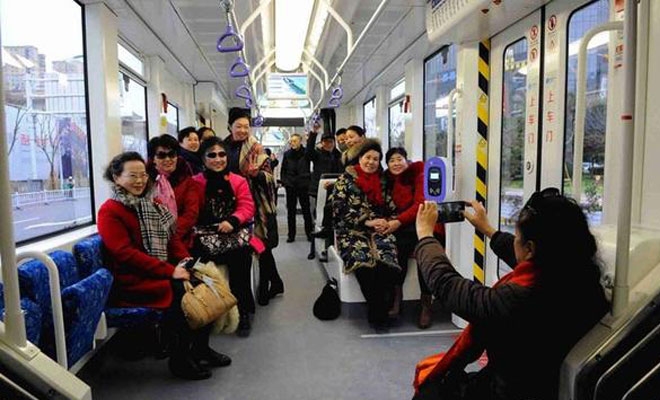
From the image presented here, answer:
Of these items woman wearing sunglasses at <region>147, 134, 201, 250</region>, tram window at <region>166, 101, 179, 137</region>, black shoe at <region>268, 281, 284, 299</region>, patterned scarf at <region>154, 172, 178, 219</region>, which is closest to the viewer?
patterned scarf at <region>154, 172, 178, 219</region>

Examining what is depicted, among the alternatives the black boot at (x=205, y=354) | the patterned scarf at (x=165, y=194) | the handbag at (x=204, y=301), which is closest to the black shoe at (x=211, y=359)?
the black boot at (x=205, y=354)

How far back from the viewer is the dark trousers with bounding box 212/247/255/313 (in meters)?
3.55

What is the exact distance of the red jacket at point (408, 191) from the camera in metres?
3.75

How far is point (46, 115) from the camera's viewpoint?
3.35m

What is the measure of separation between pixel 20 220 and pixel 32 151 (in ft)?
1.63

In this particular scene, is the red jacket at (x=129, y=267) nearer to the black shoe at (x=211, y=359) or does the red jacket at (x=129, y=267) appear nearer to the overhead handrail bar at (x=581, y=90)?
the black shoe at (x=211, y=359)

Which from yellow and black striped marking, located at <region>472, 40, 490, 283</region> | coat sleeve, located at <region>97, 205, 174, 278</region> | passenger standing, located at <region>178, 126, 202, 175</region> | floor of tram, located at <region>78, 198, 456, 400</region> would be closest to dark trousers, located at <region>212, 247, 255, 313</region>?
floor of tram, located at <region>78, 198, 456, 400</region>

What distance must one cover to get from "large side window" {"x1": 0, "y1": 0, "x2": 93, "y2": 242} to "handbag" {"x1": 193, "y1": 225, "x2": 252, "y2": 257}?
3.05ft

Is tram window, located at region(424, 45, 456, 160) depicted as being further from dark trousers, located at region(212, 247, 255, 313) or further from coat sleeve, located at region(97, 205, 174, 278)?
coat sleeve, located at region(97, 205, 174, 278)

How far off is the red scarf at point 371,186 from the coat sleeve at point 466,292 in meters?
2.04

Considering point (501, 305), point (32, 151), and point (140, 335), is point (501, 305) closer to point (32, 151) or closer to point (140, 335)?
point (140, 335)

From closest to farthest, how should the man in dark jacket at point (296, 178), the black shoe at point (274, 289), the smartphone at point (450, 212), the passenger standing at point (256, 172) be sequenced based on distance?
the smartphone at point (450, 212) → the passenger standing at point (256, 172) → the black shoe at point (274, 289) → the man in dark jacket at point (296, 178)

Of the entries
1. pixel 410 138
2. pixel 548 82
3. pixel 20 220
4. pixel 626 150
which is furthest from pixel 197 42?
pixel 626 150

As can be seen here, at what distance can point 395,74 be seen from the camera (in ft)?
24.5
